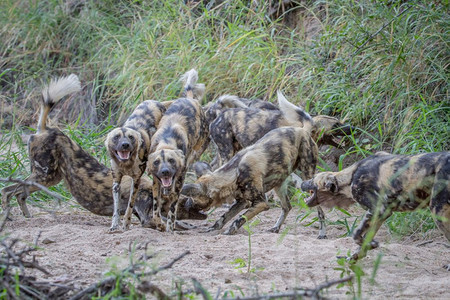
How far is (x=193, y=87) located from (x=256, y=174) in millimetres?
2052

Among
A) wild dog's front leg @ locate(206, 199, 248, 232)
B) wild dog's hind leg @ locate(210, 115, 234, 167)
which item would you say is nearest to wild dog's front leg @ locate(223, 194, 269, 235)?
wild dog's front leg @ locate(206, 199, 248, 232)

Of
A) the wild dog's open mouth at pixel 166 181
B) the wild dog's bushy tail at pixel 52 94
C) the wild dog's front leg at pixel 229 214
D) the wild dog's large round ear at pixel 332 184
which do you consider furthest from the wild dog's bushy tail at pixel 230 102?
the wild dog's large round ear at pixel 332 184

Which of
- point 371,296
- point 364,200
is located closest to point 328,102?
point 364,200

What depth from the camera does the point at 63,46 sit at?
32.9 ft

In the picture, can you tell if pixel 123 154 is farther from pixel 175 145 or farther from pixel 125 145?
pixel 175 145

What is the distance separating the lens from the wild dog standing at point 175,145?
548 centimetres

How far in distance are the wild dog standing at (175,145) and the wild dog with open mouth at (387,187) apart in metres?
1.27

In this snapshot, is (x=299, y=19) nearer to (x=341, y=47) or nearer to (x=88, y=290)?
(x=341, y=47)

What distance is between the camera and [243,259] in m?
4.11

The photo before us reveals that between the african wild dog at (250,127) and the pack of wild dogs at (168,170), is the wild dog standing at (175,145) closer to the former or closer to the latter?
the pack of wild dogs at (168,170)

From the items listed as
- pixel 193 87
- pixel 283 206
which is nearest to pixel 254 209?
pixel 283 206

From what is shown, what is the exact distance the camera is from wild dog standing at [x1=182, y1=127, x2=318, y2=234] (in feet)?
17.9

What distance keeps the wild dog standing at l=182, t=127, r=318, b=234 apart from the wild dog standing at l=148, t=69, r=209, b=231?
0.17 m

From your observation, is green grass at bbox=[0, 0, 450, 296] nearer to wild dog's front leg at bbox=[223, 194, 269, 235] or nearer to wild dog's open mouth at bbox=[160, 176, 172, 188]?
wild dog's front leg at bbox=[223, 194, 269, 235]
